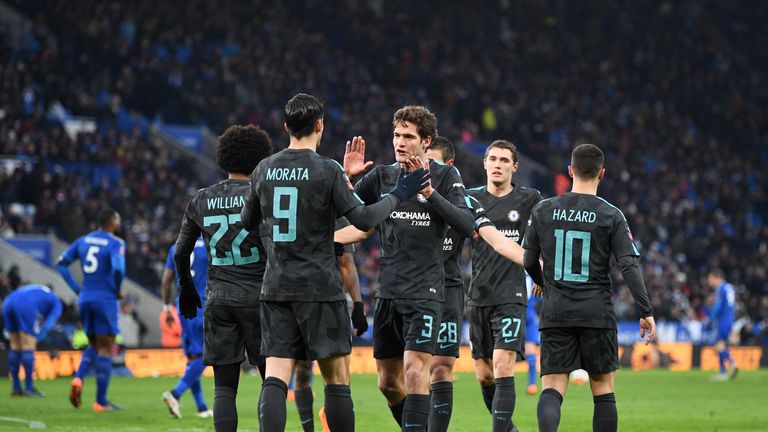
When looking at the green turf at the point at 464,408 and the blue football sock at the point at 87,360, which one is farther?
the blue football sock at the point at 87,360

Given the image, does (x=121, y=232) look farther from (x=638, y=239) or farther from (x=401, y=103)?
(x=638, y=239)

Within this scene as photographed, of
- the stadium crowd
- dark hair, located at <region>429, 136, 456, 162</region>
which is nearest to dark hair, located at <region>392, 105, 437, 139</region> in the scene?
dark hair, located at <region>429, 136, 456, 162</region>

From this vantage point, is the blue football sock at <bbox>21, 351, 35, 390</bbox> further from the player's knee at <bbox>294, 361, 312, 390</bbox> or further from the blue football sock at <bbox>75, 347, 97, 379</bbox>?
the player's knee at <bbox>294, 361, 312, 390</bbox>

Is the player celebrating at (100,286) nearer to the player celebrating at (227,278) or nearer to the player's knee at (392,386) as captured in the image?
the player's knee at (392,386)

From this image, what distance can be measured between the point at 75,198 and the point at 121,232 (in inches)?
51.7

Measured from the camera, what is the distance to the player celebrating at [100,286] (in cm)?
1386

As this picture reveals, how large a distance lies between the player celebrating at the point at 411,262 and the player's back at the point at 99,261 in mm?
6476

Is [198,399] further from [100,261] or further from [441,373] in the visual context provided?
[441,373]

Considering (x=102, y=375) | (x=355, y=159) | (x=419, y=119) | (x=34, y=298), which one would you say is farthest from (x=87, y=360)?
(x=419, y=119)

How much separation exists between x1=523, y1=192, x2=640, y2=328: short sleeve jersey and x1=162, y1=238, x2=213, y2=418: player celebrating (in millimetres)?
5342

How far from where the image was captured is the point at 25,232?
79.8 ft

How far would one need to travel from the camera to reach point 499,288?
9.95 m

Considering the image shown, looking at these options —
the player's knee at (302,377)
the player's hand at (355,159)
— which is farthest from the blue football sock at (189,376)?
the player's hand at (355,159)

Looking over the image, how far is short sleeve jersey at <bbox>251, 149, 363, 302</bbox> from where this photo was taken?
7.08 metres
